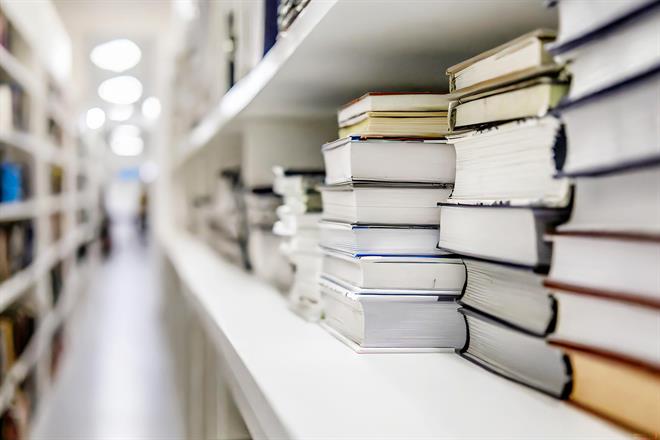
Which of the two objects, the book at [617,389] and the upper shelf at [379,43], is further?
the upper shelf at [379,43]

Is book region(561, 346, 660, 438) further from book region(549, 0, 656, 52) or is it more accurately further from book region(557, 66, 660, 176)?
book region(549, 0, 656, 52)

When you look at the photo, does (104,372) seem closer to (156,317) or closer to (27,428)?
(27,428)

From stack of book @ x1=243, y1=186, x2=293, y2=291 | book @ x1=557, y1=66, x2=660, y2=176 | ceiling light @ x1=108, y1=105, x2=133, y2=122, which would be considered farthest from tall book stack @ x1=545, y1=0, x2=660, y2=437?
ceiling light @ x1=108, y1=105, x2=133, y2=122

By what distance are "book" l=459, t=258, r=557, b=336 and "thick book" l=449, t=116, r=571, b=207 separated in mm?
69

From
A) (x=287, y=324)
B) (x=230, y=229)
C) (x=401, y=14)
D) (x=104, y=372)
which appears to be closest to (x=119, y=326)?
(x=104, y=372)

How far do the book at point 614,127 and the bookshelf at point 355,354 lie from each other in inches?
8.1

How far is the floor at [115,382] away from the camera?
2877 mm

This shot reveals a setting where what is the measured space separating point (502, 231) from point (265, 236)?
114 centimetres

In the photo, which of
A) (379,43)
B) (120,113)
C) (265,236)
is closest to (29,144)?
(265,236)

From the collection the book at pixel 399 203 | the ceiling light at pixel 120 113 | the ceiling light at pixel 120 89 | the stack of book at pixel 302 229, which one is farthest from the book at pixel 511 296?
the ceiling light at pixel 120 113

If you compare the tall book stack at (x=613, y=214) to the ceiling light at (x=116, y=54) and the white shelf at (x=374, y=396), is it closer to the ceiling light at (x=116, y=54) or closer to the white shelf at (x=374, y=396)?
the white shelf at (x=374, y=396)

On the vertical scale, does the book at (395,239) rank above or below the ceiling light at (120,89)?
below

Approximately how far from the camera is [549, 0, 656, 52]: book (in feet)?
1.51

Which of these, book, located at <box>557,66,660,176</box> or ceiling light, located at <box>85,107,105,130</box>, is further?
ceiling light, located at <box>85,107,105,130</box>
